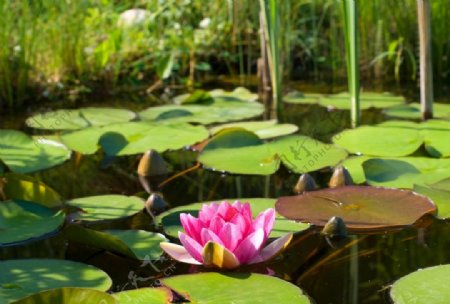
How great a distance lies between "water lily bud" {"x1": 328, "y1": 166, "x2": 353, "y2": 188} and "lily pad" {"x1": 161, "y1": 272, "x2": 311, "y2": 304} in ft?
2.46

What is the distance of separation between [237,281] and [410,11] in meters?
3.19

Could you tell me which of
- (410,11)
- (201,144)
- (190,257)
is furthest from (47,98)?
(190,257)

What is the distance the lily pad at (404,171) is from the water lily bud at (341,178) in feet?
0.28

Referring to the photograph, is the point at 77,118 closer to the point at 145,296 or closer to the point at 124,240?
the point at 124,240

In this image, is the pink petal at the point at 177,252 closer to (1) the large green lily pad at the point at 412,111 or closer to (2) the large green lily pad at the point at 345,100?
(1) the large green lily pad at the point at 412,111

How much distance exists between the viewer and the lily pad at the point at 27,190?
2.33 metres

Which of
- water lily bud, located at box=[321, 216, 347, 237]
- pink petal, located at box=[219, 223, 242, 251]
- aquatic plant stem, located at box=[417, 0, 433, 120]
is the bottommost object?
water lily bud, located at box=[321, 216, 347, 237]

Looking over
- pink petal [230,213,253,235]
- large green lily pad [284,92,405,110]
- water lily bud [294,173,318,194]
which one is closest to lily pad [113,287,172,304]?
pink petal [230,213,253,235]

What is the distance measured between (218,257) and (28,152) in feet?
4.55

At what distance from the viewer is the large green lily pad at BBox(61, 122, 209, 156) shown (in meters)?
3.02

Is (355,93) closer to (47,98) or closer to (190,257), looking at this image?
(190,257)

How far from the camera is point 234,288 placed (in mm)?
1725

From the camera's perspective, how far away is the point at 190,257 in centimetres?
189

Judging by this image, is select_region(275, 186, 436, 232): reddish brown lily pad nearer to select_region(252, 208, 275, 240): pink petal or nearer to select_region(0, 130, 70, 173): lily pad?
select_region(252, 208, 275, 240): pink petal
